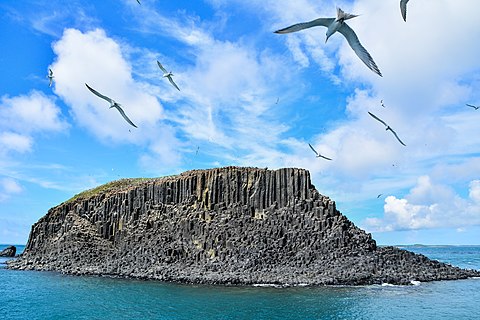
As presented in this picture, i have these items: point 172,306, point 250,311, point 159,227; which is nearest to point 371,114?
point 250,311

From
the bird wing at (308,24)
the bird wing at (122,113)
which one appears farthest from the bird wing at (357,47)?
the bird wing at (122,113)

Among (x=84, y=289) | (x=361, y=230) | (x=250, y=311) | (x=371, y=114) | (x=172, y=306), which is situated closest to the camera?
(x=371, y=114)

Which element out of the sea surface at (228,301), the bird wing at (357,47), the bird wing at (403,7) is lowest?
the sea surface at (228,301)

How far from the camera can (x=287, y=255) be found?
45406 mm

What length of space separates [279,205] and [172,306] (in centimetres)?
2126

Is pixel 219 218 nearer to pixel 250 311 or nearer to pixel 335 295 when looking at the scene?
pixel 335 295

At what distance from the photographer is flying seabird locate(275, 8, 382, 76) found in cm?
967

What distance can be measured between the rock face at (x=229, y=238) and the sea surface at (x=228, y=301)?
3434 millimetres

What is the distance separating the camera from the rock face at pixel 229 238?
4388 centimetres

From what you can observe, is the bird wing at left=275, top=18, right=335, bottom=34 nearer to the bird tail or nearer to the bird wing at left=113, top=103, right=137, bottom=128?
the bird tail

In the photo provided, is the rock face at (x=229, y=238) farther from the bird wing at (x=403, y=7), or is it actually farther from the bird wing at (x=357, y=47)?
the bird wing at (x=403, y=7)

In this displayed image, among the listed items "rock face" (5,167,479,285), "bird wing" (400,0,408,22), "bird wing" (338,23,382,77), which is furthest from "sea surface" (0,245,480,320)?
"bird wing" (400,0,408,22)

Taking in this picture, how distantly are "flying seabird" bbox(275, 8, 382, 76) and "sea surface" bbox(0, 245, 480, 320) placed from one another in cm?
2004

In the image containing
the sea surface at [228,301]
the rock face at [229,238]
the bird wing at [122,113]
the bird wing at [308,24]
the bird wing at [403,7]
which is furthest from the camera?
the rock face at [229,238]
